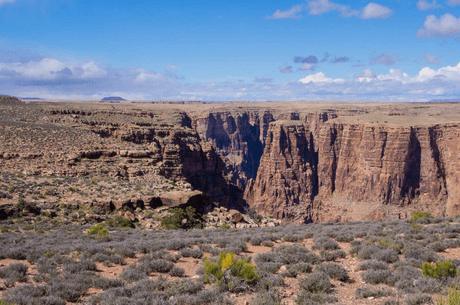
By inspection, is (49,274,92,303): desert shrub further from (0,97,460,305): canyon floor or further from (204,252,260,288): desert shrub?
(204,252,260,288): desert shrub

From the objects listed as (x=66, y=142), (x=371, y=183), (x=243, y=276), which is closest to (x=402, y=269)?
(x=243, y=276)

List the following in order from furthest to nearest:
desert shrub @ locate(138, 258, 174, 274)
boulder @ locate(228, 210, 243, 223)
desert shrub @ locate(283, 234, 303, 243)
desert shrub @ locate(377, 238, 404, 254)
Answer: boulder @ locate(228, 210, 243, 223) → desert shrub @ locate(283, 234, 303, 243) → desert shrub @ locate(377, 238, 404, 254) → desert shrub @ locate(138, 258, 174, 274)

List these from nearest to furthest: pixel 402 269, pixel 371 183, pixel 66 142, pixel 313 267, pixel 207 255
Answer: pixel 402 269 < pixel 313 267 < pixel 207 255 < pixel 66 142 < pixel 371 183

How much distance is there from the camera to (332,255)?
14180 millimetres

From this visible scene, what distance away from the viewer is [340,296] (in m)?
10.5

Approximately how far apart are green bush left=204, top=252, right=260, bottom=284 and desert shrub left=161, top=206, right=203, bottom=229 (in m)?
15.3

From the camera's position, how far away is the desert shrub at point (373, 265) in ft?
41.4

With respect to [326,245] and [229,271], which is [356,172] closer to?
[326,245]

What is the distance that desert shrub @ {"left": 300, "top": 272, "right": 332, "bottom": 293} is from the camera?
35.3 ft

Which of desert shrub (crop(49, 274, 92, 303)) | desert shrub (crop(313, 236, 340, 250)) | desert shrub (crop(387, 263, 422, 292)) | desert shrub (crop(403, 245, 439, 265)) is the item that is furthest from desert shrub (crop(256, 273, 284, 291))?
desert shrub (crop(403, 245, 439, 265))

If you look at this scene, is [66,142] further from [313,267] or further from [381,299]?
[381,299]

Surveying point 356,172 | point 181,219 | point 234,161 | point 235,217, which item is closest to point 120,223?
point 181,219

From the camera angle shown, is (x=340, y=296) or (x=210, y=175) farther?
(x=210, y=175)

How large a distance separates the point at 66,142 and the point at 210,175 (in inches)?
738
